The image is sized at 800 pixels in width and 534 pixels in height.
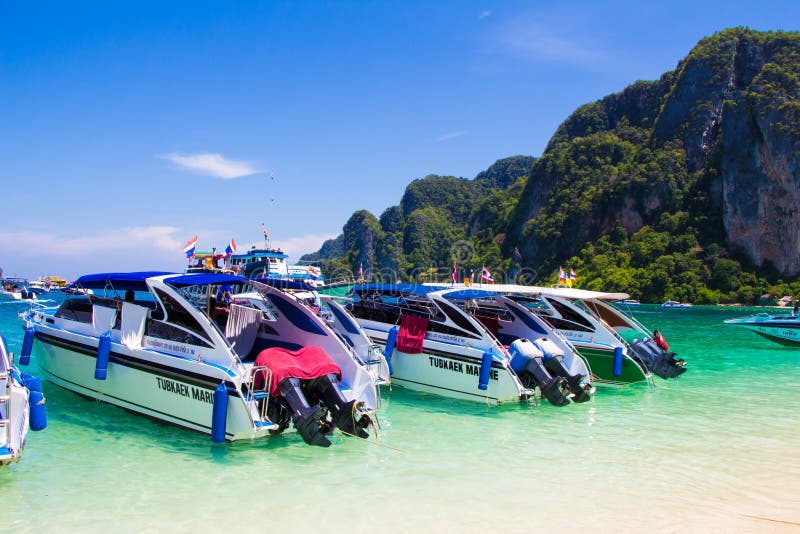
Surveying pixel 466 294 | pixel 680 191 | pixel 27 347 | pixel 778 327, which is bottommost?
pixel 27 347

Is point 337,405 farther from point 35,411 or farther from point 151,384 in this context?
point 35,411

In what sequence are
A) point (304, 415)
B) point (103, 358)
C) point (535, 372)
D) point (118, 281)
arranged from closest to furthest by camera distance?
point (304, 415) → point (103, 358) → point (118, 281) → point (535, 372)

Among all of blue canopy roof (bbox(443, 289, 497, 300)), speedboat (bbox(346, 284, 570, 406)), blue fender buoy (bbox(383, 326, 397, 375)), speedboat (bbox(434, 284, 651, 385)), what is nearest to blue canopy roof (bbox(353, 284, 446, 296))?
speedboat (bbox(346, 284, 570, 406))

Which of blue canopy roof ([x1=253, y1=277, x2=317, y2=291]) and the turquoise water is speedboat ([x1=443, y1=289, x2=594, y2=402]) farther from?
blue canopy roof ([x1=253, y1=277, x2=317, y2=291])

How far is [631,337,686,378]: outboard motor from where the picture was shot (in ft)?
50.9

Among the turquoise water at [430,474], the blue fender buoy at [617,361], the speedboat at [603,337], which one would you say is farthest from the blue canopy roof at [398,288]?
the blue fender buoy at [617,361]

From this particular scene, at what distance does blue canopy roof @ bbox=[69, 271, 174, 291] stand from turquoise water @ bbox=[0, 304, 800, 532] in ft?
7.23

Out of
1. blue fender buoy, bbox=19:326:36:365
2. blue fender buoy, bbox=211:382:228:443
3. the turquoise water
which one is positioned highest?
blue fender buoy, bbox=19:326:36:365

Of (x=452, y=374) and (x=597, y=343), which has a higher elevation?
(x=597, y=343)

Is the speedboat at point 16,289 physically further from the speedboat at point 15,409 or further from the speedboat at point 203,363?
the speedboat at point 15,409

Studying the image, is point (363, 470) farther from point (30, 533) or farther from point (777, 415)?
point (777, 415)

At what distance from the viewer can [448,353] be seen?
504 inches

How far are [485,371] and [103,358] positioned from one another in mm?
6979

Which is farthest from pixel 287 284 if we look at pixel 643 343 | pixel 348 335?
pixel 643 343
